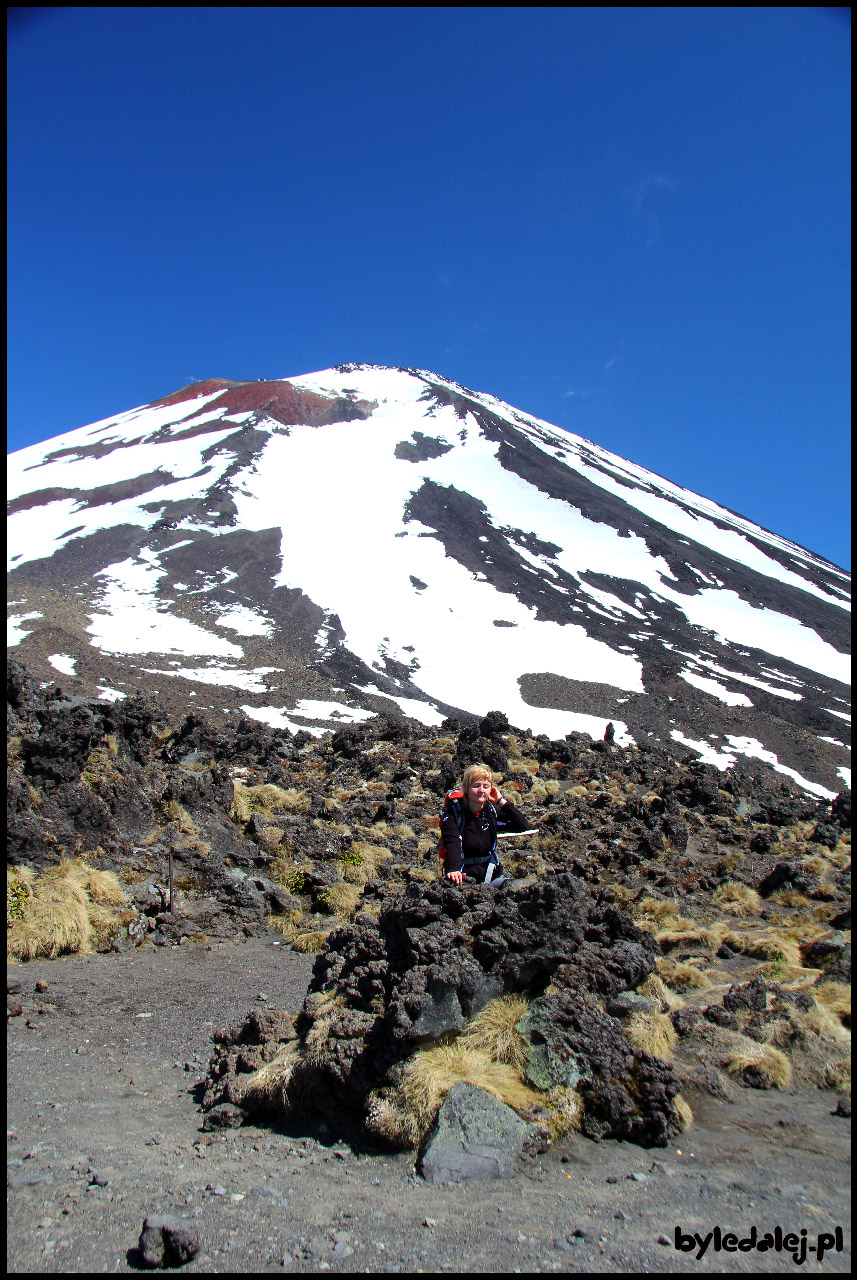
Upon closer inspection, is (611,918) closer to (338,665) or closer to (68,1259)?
(68,1259)

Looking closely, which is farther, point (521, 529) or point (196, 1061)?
point (521, 529)

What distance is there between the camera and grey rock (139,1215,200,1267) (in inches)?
122

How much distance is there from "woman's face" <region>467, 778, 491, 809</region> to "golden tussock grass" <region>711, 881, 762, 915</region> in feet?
18.7

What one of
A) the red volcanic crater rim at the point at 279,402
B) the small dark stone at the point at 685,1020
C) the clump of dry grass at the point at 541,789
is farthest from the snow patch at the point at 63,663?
the red volcanic crater rim at the point at 279,402

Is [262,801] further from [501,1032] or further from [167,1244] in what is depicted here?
[167,1244]

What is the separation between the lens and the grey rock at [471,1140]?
3791mm

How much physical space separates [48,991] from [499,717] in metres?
18.9

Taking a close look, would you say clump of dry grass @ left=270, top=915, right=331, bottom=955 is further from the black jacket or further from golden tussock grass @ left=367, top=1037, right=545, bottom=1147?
golden tussock grass @ left=367, top=1037, right=545, bottom=1147

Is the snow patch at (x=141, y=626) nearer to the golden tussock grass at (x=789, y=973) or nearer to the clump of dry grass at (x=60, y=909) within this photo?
the clump of dry grass at (x=60, y=909)

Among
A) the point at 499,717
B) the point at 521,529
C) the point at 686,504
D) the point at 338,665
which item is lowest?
the point at 499,717

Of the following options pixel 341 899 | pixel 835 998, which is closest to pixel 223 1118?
pixel 835 998

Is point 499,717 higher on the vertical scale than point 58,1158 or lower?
higher

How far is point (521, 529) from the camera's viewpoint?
76.6m

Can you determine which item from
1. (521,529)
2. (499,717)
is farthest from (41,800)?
(521,529)
